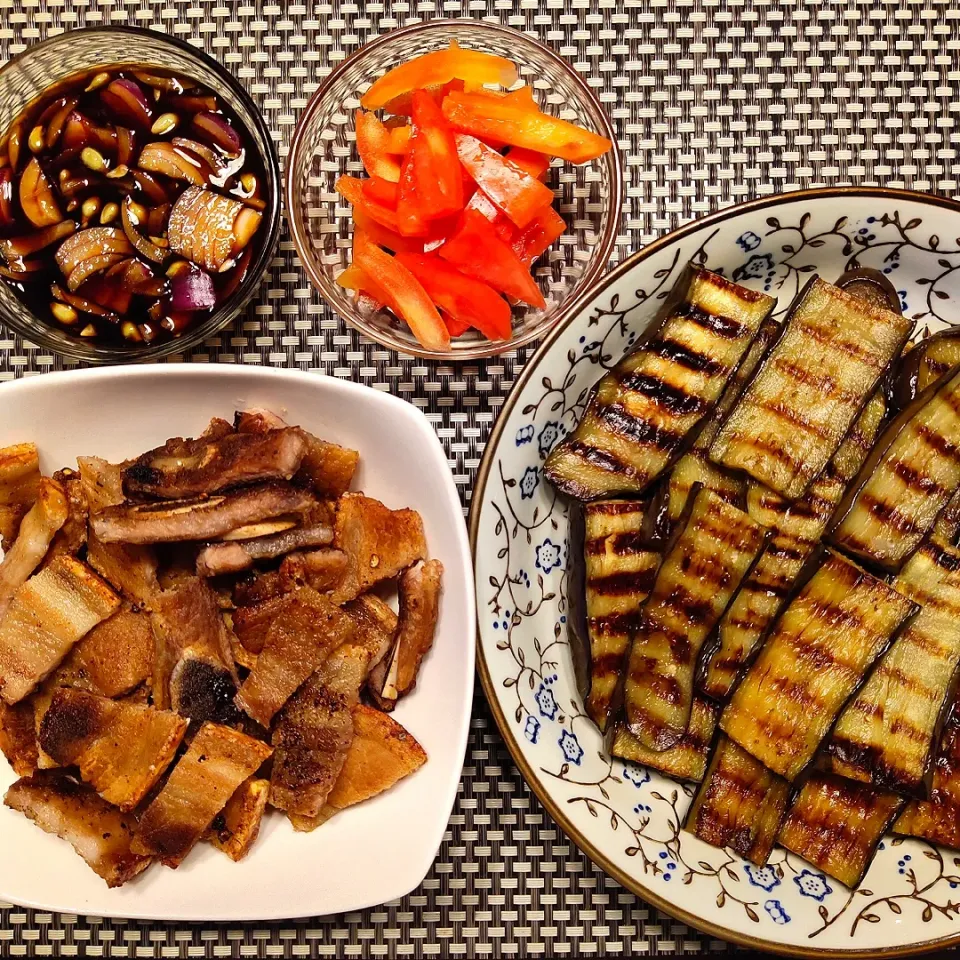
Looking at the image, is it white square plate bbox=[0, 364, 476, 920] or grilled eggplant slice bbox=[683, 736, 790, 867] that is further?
grilled eggplant slice bbox=[683, 736, 790, 867]

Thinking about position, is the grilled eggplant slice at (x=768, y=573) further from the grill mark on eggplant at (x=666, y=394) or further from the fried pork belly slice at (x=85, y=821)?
the fried pork belly slice at (x=85, y=821)

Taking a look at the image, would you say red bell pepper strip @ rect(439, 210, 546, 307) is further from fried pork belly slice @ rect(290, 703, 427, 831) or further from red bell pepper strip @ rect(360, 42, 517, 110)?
fried pork belly slice @ rect(290, 703, 427, 831)

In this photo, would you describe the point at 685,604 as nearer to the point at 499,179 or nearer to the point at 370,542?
the point at 370,542

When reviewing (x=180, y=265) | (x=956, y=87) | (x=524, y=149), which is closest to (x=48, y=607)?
(x=180, y=265)

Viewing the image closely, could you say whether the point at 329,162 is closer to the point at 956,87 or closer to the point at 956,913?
the point at 956,87

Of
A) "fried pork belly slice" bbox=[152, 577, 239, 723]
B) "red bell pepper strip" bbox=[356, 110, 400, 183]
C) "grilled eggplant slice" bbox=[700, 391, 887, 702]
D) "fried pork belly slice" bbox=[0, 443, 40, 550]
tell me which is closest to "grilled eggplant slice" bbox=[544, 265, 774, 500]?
"grilled eggplant slice" bbox=[700, 391, 887, 702]

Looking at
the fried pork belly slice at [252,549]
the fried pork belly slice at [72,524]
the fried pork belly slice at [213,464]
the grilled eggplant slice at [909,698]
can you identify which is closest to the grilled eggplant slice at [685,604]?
the grilled eggplant slice at [909,698]
